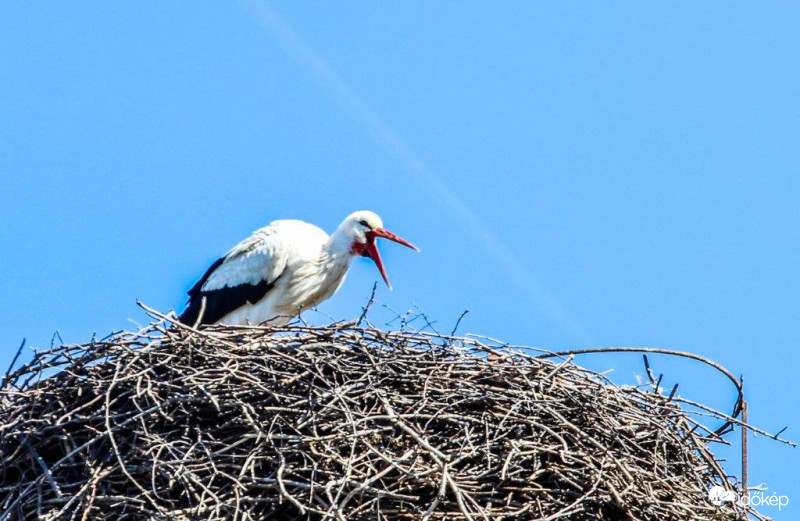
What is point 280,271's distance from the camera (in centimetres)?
592

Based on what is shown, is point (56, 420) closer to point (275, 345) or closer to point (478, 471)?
point (275, 345)

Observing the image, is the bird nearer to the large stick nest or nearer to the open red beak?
the open red beak

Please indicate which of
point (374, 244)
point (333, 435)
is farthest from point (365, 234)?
point (333, 435)

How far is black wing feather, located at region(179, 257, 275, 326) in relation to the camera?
232 inches

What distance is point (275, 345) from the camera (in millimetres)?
3898

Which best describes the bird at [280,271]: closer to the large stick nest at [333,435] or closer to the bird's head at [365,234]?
the bird's head at [365,234]

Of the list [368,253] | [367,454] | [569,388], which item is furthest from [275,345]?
[368,253]

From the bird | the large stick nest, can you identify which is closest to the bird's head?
the bird

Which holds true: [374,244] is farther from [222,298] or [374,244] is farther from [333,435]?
[333,435]

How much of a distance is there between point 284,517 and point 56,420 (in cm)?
80

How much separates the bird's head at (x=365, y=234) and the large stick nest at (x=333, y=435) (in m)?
2.04

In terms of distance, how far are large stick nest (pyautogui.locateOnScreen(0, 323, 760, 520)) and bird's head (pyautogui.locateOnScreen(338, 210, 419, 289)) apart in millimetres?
2040

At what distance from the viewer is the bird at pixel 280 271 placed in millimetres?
5887

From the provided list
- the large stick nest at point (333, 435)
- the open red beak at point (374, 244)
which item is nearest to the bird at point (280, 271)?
the open red beak at point (374, 244)
